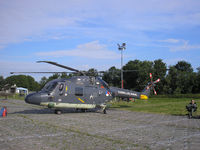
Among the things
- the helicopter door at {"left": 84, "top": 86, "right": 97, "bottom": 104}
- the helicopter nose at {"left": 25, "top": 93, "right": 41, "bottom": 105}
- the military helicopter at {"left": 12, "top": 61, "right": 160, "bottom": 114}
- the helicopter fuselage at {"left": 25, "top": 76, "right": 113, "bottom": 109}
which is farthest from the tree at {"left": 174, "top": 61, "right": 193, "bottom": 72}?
the helicopter nose at {"left": 25, "top": 93, "right": 41, "bottom": 105}

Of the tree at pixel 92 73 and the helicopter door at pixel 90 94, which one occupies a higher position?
the tree at pixel 92 73

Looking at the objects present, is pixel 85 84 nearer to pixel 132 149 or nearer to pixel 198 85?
pixel 132 149

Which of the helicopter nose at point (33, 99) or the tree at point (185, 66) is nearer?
the helicopter nose at point (33, 99)

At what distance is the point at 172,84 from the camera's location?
71438 mm

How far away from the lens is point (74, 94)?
57.8 feet

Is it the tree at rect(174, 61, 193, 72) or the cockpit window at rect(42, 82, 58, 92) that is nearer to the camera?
the cockpit window at rect(42, 82, 58, 92)

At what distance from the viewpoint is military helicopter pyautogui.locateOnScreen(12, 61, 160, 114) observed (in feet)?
53.5

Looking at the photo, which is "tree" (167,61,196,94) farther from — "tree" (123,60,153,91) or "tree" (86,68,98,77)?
"tree" (86,68,98,77)

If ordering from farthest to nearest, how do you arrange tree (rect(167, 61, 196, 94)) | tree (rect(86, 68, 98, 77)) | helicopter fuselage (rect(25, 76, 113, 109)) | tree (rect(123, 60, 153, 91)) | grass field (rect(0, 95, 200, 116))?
tree (rect(123, 60, 153, 91)) < tree (rect(167, 61, 196, 94)) < grass field (rect(0, 95, 200, 116)) < tree (rect(86, 68, 98, 77)) < helicopter fuselage (rect(25, 76, 113, 109))

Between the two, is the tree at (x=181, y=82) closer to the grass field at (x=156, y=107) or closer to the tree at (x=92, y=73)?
the grass field at (x=156, y=107)

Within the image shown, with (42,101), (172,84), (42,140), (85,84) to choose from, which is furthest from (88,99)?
(172,84)

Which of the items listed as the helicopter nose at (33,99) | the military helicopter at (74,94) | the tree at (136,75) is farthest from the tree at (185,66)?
the helicopter nose at (33,99)

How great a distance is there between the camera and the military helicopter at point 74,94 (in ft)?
53.5

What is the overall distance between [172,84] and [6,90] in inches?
2078
